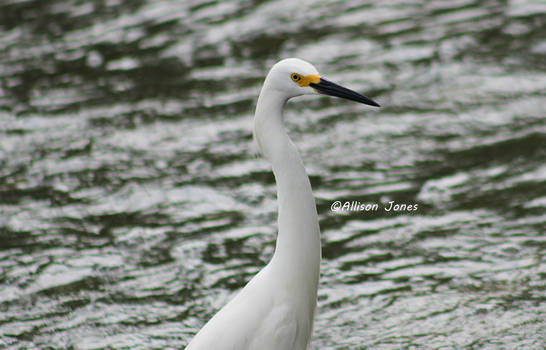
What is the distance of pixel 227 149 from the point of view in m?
7.57

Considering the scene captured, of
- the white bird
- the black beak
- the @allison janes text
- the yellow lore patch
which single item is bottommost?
the @allison janes text

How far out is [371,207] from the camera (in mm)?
6410

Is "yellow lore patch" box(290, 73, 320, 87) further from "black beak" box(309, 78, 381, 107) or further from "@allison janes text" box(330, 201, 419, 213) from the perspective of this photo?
"@allison janes text" box(330, 201, 419, 213)

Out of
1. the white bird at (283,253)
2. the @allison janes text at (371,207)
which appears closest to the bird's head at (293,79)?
the white bird at (283,253)

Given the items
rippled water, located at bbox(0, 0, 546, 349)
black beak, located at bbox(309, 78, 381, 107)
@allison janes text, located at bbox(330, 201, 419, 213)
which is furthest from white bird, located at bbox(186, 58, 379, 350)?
@allison janes text, located at bbox(330, 201, 419, 213)

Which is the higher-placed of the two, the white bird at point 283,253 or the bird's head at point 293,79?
the bird's head at point 293,79

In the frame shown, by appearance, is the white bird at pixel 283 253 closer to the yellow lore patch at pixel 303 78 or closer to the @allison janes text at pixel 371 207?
the yellow lore patch at pixel 303 78

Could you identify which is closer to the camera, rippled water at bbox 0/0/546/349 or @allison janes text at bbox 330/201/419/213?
rippled water at bbox 0/0/546/349

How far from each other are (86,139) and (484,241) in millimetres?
3913

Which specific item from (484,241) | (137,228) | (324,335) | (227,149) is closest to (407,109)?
(227,149)

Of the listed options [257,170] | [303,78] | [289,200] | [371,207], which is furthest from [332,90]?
[257,170]

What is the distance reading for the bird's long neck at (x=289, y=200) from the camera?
3.91 metres

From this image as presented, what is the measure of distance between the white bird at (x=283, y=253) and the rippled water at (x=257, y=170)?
0.96 meters

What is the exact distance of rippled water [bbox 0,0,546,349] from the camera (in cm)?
536
